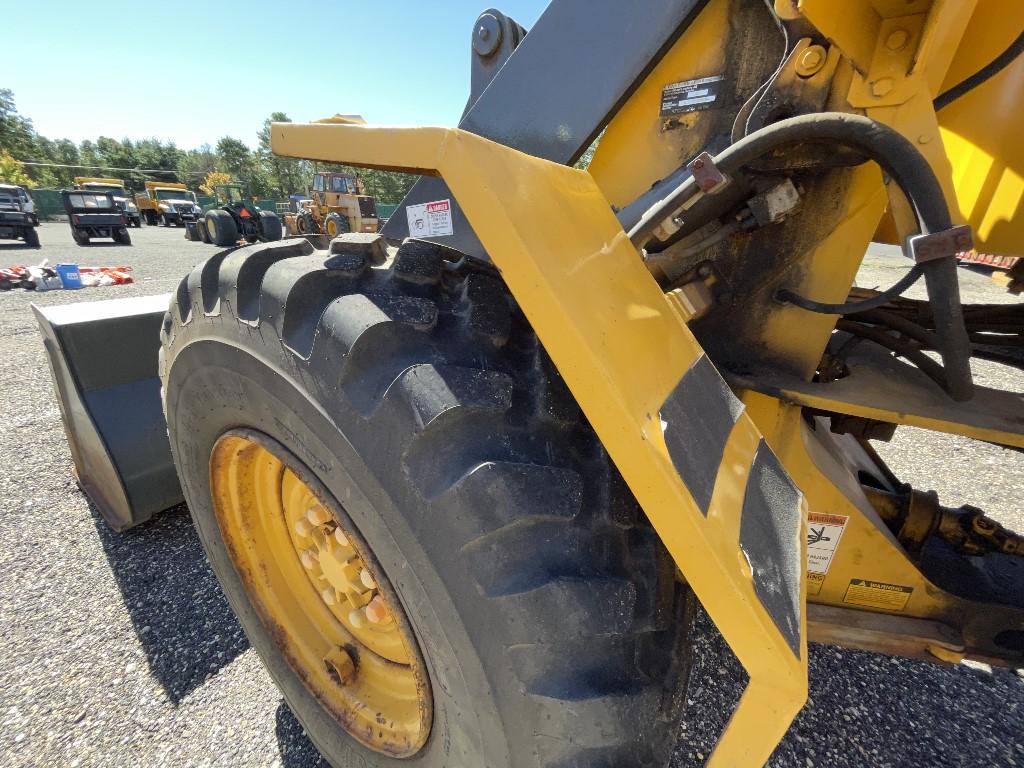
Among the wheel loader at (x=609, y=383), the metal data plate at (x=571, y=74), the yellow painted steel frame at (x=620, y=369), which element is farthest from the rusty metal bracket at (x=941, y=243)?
the metal data plate at (x=571, y=74)

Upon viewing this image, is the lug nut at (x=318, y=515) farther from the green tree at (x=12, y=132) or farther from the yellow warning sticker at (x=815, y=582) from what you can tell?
the green tree at (x=12, y=132)

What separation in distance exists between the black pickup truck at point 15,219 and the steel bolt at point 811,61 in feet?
69.0

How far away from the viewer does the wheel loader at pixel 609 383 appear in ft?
2.83

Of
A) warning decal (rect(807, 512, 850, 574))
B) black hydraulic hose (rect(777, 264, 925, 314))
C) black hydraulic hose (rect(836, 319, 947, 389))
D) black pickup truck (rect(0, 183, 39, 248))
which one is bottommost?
black pickup truck (rect(0, 183, 39, 248))

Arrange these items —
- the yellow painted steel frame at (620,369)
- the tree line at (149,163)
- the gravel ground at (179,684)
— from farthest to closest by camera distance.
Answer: the tree line at (149,163), the gravel ground at (179,684), the yellow painted steel frame at (620,369)

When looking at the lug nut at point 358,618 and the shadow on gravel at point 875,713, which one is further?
the shadow on gravel at point 875,713

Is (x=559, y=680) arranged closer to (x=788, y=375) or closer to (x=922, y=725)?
(x=788, y=375)

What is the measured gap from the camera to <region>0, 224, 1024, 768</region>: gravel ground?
5.39 feet

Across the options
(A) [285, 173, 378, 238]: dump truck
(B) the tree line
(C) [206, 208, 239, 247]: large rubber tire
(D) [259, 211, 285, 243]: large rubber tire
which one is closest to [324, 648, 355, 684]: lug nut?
(A) [285, 173, 378, 238]: dump truck

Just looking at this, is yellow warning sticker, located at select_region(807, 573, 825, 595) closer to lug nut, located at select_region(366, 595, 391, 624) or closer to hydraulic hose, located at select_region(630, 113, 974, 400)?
hydraulic hose, located at select_region(630, 113, 974, 400)

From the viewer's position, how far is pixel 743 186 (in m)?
1.22

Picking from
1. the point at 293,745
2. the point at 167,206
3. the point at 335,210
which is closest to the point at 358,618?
the point at 293,745

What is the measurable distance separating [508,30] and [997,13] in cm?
123

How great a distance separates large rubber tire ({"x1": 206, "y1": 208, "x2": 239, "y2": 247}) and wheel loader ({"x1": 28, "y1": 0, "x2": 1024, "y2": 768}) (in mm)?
17741
